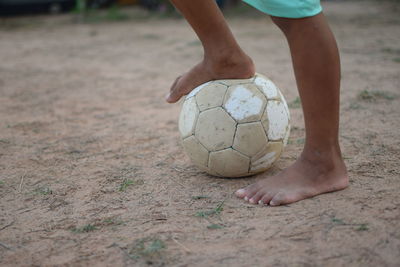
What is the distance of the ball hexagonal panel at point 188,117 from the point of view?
89.2 inches

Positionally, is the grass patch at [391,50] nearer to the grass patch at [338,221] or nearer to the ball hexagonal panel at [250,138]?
the ball hexagonal panel at [250,138]

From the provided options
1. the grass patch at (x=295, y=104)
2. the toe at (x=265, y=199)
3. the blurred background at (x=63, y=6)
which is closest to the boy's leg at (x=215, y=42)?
the toe at (x=265, y=199)

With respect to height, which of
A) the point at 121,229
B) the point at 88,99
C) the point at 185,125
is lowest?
the point at 88,99

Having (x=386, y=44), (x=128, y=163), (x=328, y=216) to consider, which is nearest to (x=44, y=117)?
(x=128, y=163)

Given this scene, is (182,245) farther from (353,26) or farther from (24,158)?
(353,26)

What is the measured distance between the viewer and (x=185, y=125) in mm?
2318

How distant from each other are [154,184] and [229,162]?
0.40 m

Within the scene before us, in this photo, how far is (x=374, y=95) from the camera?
3.65m

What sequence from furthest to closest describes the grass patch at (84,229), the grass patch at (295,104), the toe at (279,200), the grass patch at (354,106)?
the grass patch at (295,104) → the grass patch at (354,106) → the toe at (279,200) → the grass patch at (84,229)

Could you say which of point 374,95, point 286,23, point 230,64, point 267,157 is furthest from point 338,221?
point 374,95

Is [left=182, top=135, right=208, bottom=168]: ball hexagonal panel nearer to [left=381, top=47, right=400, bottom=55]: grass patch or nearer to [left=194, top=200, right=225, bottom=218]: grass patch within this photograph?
[left=194, top=200, right=225, bottom=218]: grass patch

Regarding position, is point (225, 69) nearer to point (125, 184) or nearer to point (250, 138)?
point (250, 138)

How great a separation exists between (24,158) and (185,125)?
43.1 inches

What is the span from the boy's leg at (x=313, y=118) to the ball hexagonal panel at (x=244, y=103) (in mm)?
280
